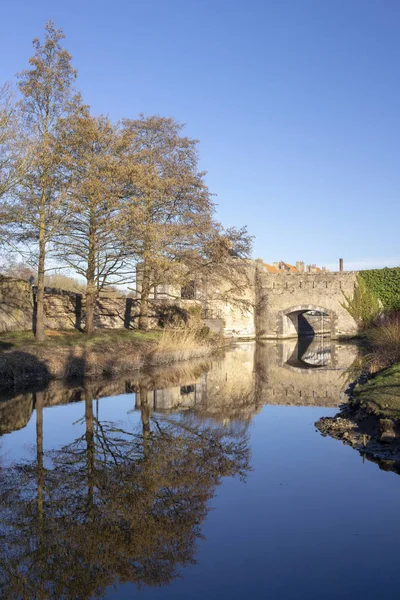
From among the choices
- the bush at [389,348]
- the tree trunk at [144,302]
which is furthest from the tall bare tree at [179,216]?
the bush at [389,348]

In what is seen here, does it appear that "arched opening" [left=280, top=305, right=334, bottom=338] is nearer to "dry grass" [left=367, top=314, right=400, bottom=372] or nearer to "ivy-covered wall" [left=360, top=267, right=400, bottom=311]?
"ivy-covered wall" [left=360, top=267, right=400, bottom=311]

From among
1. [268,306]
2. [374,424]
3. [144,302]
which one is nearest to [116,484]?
[374,424]

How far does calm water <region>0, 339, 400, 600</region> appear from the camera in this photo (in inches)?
181

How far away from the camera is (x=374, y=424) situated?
9406mm

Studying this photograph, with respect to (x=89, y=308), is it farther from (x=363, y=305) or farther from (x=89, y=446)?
(x=363, y=305)

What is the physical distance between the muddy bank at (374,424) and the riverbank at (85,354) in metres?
8.05

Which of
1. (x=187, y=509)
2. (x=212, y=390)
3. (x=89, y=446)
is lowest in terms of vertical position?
(x=187, y=509)

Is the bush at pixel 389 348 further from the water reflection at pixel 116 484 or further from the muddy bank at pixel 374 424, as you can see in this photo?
the muddy bank at pixel 374 424

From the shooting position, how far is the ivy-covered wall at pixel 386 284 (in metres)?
37.0

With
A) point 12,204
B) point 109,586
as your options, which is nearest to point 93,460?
point 109,586

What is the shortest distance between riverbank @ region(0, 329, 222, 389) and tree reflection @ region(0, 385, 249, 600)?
5.84 metres

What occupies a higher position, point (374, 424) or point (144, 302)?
point (144, 302)

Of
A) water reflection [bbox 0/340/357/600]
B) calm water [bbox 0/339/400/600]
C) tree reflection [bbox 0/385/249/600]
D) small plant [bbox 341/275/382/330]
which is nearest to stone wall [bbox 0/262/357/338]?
small plant [bbox 341/275/382/330]

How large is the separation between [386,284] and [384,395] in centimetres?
2819
